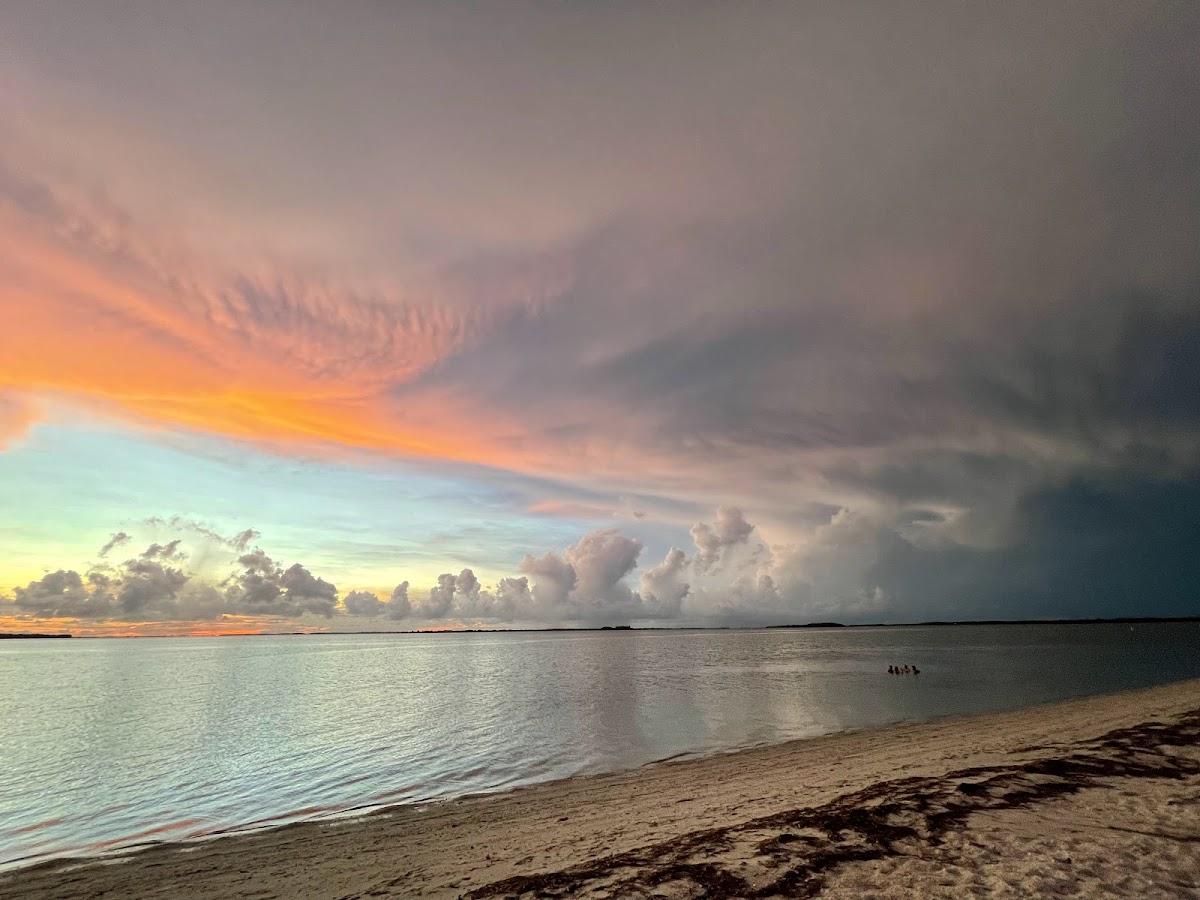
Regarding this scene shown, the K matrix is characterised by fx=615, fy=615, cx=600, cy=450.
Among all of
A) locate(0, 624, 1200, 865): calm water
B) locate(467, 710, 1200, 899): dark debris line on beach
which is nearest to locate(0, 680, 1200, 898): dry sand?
locate(467, 710, 1200, 899): dark debris line on beach

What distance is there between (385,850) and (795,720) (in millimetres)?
32603

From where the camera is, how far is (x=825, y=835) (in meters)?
13.6

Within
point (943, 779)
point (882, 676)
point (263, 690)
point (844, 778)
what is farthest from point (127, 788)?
point (882, 676)

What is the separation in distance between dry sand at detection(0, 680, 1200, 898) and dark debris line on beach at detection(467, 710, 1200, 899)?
64mm

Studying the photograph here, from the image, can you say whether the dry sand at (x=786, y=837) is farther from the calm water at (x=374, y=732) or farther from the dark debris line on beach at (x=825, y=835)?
the calm water at (x=374, y=732)

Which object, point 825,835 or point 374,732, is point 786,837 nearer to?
point 825,835

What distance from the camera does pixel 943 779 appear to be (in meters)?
18.5

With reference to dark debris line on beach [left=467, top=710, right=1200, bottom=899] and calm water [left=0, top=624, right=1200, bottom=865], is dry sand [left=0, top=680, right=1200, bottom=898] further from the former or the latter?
calm water [left=0, top=624, right=1200, bottom=865]

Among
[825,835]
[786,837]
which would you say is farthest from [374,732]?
[825,835]

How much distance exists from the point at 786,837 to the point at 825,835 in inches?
33.3

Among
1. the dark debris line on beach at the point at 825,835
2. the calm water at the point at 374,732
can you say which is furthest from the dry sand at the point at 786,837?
the calm water at the point at 374,732

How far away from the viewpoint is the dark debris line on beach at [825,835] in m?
11.7

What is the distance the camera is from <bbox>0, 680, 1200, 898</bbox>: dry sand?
1138 centimetres

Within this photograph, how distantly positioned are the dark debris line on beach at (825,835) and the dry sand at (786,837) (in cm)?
6
